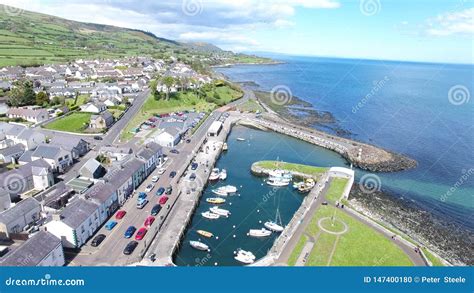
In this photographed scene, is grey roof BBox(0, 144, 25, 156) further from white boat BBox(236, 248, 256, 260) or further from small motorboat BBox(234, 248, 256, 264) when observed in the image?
white boat BBox(236, 248, 256, 260)

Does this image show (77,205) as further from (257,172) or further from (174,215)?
(257,172)

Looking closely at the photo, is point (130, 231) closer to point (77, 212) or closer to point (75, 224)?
point (75, 224)

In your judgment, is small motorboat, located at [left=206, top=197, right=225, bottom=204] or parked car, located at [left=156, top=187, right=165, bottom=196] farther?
small motorboat, located at [left=206, top=197, right=225, bottom=204]

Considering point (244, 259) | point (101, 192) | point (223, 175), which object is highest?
point (101, 192)

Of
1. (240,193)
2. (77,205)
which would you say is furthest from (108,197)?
(240,193)

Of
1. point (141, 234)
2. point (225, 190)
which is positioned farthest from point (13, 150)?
point (225, 190)

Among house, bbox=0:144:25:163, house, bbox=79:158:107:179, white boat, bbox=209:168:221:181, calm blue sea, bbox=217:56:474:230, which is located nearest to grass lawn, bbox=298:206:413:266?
white boat, bbox=209:168:221:181
